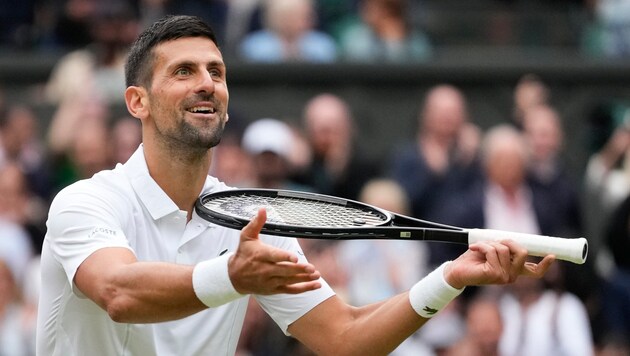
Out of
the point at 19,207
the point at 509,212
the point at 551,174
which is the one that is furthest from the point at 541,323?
the point at 19,207

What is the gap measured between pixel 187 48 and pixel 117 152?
18.8ft

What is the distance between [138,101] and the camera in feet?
17.8

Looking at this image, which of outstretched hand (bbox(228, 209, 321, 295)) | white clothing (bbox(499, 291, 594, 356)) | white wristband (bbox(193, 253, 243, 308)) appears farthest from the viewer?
white clothing (bbox(499, 291, 594, 356))

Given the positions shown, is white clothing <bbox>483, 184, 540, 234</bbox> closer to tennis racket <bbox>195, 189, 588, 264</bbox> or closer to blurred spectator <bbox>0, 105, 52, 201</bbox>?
blurred spectator <bbox>0, 105, 52, 201</bbox>

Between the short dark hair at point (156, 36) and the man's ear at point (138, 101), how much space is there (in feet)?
0.09

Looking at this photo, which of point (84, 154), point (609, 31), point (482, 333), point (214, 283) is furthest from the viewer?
point (609, 31)

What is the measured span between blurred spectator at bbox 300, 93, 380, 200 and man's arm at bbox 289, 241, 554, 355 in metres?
5.16

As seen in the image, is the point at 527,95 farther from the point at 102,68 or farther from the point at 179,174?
the point at 179,174

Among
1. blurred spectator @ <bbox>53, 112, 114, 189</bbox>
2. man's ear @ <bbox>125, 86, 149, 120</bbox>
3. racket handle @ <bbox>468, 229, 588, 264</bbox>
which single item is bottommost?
blurred spectator @ <bbox>53, 112, 114, 189</bbox>

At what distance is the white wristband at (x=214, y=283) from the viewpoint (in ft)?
14.8

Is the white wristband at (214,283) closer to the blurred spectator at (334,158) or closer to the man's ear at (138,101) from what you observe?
the man's ear at (138,101)

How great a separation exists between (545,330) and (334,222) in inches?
193

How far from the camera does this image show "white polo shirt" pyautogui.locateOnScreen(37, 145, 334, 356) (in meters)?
5.13

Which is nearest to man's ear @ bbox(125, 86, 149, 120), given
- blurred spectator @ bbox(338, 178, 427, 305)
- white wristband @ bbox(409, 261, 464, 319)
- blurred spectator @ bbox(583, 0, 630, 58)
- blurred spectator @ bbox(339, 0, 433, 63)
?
white wristband @ bbox(409, 261, 464, 319)
